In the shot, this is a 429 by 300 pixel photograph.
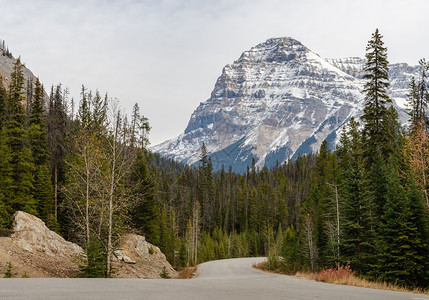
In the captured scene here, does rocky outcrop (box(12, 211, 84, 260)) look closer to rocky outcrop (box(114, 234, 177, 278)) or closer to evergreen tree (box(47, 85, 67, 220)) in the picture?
rocky outcrop (box(114, 234, 177, 278))

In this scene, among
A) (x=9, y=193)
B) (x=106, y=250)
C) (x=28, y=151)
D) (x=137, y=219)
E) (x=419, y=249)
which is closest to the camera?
(x=106, y=250)

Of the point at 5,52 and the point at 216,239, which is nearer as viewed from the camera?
the point at 216,239

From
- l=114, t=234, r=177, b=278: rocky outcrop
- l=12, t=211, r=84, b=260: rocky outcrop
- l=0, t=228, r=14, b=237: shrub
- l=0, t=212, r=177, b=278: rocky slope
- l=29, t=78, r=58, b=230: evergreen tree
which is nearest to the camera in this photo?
l=0, t=212, r=177, b=278: rocky slope

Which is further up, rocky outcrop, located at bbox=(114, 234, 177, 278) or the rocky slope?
the rocky slope

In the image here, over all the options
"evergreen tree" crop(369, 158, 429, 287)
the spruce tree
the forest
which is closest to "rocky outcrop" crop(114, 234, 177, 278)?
the forest

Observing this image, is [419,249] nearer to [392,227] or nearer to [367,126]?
[392,227]

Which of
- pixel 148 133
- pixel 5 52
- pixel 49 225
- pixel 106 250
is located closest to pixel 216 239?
pixel 148 133

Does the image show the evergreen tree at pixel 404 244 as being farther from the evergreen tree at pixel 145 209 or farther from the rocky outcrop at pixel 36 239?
the evergreen tree at pixel 145 209

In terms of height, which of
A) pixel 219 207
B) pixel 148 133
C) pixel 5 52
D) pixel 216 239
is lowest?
pixel 216 239

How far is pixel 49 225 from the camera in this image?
34156mm

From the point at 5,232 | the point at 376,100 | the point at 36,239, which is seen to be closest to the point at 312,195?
the point at 376,100

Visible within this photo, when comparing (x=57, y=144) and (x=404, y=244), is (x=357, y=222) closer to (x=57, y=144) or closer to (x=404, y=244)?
(x=404, y=244)

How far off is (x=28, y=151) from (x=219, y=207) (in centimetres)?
7928

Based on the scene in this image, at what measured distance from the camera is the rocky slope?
20.5 meters
